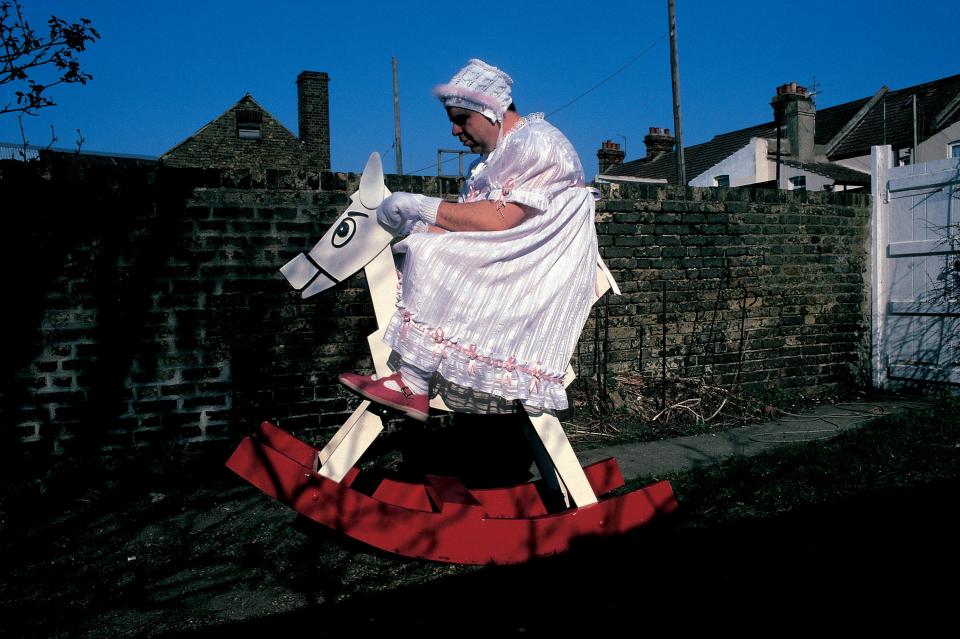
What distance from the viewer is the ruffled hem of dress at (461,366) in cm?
244

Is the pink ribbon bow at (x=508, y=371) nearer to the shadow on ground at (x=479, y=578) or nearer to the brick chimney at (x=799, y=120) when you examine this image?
the shadow on ground at (x=479, y=578)

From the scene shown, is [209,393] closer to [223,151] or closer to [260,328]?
[260,328]

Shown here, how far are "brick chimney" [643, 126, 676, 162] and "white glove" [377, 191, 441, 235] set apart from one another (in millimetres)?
30476

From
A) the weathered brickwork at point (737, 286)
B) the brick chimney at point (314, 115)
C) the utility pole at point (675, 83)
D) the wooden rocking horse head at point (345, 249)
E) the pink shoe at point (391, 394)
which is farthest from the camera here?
the brick chimney at point (314, 115)

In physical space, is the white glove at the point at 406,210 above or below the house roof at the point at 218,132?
below

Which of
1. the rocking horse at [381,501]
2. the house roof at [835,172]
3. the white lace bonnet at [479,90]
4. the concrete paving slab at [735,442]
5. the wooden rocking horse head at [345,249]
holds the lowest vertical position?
the concrete paving slab at [735,442]

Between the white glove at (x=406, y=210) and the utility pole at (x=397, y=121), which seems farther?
the utility pole at (x=397, y=121)

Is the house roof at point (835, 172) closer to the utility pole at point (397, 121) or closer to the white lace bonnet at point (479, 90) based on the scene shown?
the utility pole at point (397, 121)

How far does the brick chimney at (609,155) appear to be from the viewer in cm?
3080

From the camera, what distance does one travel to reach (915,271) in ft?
20.5

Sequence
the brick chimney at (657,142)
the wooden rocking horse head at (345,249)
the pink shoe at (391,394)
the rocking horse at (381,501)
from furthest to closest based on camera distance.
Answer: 1. the brick chimney at (657,142)
2. the wooden rocking horse head at (345,249)
3. the rocking horse at (381,501)
4. the pink shoe at (391,394)

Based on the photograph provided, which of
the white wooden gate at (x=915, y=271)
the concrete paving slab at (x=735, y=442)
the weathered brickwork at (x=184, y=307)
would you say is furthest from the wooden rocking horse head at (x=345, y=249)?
the white wooden gate at (x=915, y=271)

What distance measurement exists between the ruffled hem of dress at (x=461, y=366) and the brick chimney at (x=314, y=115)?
24054 mm

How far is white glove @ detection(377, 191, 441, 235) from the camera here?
2.51 meters
